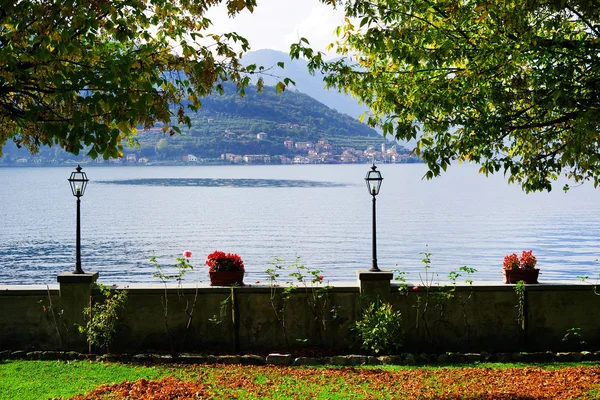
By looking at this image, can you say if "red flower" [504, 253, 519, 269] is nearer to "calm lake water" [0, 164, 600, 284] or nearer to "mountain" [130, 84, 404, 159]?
"calm lake water" [0, 164, 600, 284]

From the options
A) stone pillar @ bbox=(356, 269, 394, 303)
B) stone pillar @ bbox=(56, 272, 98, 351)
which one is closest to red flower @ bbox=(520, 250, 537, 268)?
stone pillar @ bbox=(356, 269, 394, 303)

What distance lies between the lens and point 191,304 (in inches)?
467

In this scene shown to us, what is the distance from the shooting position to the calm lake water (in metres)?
39.5

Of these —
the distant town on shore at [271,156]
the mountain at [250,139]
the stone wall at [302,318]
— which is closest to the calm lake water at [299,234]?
the stone wall at [302,318]

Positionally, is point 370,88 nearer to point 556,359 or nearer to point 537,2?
point 537,2

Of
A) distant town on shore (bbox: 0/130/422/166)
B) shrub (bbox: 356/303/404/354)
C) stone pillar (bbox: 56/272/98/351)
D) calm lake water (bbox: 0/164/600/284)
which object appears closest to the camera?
shrub (bbox: 356/303/404/354)

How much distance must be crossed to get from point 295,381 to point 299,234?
45.5m

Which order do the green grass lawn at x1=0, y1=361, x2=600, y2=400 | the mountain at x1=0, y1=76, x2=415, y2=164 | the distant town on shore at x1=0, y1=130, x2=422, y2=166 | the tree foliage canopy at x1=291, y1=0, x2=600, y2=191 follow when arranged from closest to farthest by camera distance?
the green grass lawn at x1=0, y1=361, x2=600, y2=400, the tree foliage canopy at x1=291, y1=0, x2=600, y2=191, the mountain at x1=0, y1=76, x2=415, y2=164, the distant town on shore at x1=0, y1=130, x2=422, y2=166

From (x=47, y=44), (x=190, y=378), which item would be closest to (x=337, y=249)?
(x=190, y=378)

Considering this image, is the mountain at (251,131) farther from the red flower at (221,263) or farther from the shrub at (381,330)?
the shrub at (381,330)

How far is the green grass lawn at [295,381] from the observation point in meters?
8.87

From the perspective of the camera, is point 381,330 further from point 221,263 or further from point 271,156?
point 271,156

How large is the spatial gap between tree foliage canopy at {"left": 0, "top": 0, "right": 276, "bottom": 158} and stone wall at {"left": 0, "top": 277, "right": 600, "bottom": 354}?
11.9 feet

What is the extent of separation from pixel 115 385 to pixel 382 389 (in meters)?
3.56
